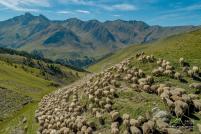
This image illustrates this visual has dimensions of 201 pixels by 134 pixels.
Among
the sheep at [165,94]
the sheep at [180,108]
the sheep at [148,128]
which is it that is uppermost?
the sheep at [165,94]

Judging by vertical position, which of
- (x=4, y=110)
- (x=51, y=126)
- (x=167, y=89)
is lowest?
(x=4, y=110)

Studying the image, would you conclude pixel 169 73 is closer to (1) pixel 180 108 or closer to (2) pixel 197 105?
(2) pixel 197 105

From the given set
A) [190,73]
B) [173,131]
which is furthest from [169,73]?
[173,131]

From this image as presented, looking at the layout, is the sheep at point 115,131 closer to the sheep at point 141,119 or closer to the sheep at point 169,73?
the sheep at point 141,119

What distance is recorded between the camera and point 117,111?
30500 mm

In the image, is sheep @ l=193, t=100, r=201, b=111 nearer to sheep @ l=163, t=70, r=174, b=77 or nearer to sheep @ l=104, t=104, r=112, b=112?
sheep @ l=163, t=70, r=174, b=77

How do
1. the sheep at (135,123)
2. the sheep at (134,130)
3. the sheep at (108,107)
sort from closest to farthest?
the sheep at (134,130) → the sheep at (135,123) → the sheep at (108,107)

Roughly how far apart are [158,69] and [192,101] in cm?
848

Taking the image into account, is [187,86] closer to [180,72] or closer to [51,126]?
[180,72]

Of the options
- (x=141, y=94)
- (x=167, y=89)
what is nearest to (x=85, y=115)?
(x=141, y=94)

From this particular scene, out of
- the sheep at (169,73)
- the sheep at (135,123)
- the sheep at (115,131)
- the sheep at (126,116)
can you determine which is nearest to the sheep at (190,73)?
the sheep at (169,73)

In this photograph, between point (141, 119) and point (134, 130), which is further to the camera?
point (141, 119)

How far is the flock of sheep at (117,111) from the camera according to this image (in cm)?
2656

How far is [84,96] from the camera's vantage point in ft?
127
